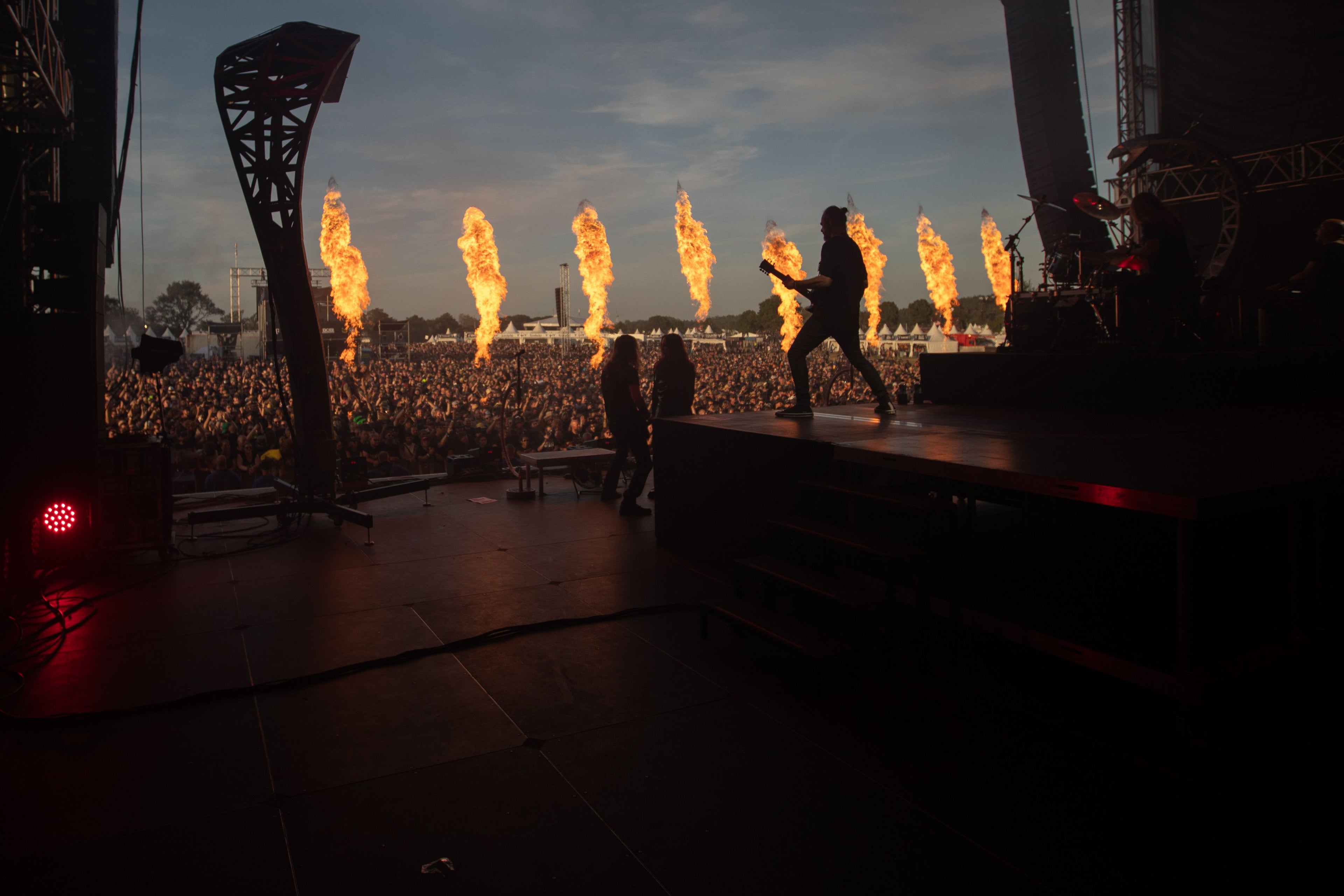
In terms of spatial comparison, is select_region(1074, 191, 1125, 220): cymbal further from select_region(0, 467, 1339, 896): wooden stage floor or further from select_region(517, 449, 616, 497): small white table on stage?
select_region(0, 467, 1339, 896): wooden stage floor

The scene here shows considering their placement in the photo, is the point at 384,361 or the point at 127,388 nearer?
the point at 127,388

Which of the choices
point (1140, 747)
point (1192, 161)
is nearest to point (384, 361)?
point (1192, 161)

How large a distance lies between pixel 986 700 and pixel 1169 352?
4.46 m

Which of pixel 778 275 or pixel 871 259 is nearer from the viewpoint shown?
pixel 778 275

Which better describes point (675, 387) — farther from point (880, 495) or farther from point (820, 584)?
point (820, 584)

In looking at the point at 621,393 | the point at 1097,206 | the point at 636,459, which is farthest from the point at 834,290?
the point at 1097,206

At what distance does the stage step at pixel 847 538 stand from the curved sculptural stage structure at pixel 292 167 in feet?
15.6

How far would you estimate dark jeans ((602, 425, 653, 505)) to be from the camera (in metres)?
8.22

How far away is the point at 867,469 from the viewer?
17.3 feet

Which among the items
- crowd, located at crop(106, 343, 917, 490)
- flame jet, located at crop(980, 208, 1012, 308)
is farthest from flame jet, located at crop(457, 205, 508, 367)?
flame jet, located at crop(980, 208, 1012, 308)

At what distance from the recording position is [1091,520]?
414 centimetres

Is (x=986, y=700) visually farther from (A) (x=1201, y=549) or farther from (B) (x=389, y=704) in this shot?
(B) (x=389, y=704)

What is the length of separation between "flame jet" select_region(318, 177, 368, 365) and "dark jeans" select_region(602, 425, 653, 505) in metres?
24.3

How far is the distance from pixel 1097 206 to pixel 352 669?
12276mm
